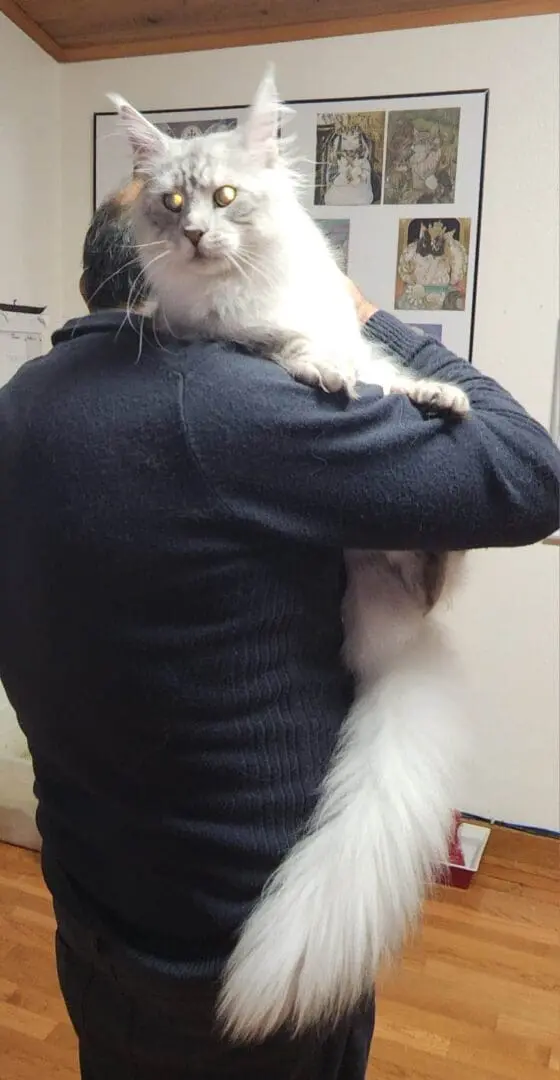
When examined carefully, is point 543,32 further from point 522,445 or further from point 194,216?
point 522,445

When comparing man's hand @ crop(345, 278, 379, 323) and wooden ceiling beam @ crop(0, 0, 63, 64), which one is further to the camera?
wooden ceiling beam @ crop(0, 0, 63, 64)

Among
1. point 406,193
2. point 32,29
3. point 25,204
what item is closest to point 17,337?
point 25,204

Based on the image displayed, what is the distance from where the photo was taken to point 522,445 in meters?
0.73

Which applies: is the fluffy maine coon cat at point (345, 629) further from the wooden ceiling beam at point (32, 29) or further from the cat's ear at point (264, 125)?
the wooden ceiling beam at point (32, 29)

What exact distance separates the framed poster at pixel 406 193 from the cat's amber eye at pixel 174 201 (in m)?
1.42

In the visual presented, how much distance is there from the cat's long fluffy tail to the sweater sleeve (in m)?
0.22

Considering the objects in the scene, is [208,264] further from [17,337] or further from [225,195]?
[17,337]

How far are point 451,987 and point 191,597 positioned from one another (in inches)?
61.1

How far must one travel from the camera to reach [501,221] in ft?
7.18

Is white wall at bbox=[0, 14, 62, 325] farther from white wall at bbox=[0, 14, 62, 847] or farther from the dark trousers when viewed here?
the dark trousers

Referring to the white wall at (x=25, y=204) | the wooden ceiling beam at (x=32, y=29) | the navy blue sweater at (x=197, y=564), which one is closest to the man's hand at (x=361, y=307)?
the navy blue sweater at (x=197, y=564)

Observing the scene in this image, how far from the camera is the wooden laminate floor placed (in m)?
1.68

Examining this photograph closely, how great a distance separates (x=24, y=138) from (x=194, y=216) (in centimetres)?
185

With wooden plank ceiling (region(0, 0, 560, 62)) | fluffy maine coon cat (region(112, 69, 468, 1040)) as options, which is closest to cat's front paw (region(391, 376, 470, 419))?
fluffy maine coon cat (region(112, 69, 468, 1040))
